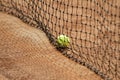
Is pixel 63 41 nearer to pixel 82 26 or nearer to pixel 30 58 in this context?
pixel 30 58

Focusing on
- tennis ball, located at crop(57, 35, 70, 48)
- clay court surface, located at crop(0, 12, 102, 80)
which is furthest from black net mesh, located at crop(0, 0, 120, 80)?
clay court surface, located at crop(0, 12, 102, 80)

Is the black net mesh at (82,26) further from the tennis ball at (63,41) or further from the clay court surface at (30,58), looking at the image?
the clay court surface at (30,58)

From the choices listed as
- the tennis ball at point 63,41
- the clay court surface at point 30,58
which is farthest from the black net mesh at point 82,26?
the clay court surface at point 30,58

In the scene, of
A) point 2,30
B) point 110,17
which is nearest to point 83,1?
point 110,17

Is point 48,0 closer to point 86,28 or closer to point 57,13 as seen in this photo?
point 57,13

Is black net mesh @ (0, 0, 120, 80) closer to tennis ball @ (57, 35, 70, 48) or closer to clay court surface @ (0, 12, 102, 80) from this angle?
tennis ball @ (57, 35, 70, 48)
